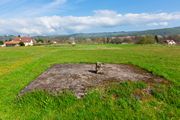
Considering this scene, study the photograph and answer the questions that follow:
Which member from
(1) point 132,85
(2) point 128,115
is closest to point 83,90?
(1) point 132,85

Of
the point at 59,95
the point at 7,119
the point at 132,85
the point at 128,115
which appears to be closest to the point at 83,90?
the point at 59,95

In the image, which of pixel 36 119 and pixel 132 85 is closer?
pixel 36 119

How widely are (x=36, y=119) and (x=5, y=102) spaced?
2603 mm

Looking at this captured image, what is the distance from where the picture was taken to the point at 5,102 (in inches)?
459

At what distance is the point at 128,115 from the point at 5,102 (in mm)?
5227

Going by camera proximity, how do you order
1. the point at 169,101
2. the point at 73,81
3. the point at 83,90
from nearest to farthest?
the point at 169,101 → the point at 83,90 → the point at 73,81

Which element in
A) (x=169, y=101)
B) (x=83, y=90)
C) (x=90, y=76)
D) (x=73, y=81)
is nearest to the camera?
(x=169, y=101)

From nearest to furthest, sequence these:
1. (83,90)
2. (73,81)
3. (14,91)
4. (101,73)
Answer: (83,90)
(14,91)
(73,81)
(101,73)

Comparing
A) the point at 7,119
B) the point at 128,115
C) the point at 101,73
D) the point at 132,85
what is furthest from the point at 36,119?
the point at 101,73

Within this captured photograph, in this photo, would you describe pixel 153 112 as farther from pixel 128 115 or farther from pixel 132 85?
pixel 132 85

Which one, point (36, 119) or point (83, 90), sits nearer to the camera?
point (36, 119)

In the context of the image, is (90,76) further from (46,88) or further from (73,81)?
(46,88)

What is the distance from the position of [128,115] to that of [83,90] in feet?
10.5

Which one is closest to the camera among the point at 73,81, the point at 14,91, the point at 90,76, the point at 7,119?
the point at 7,119
